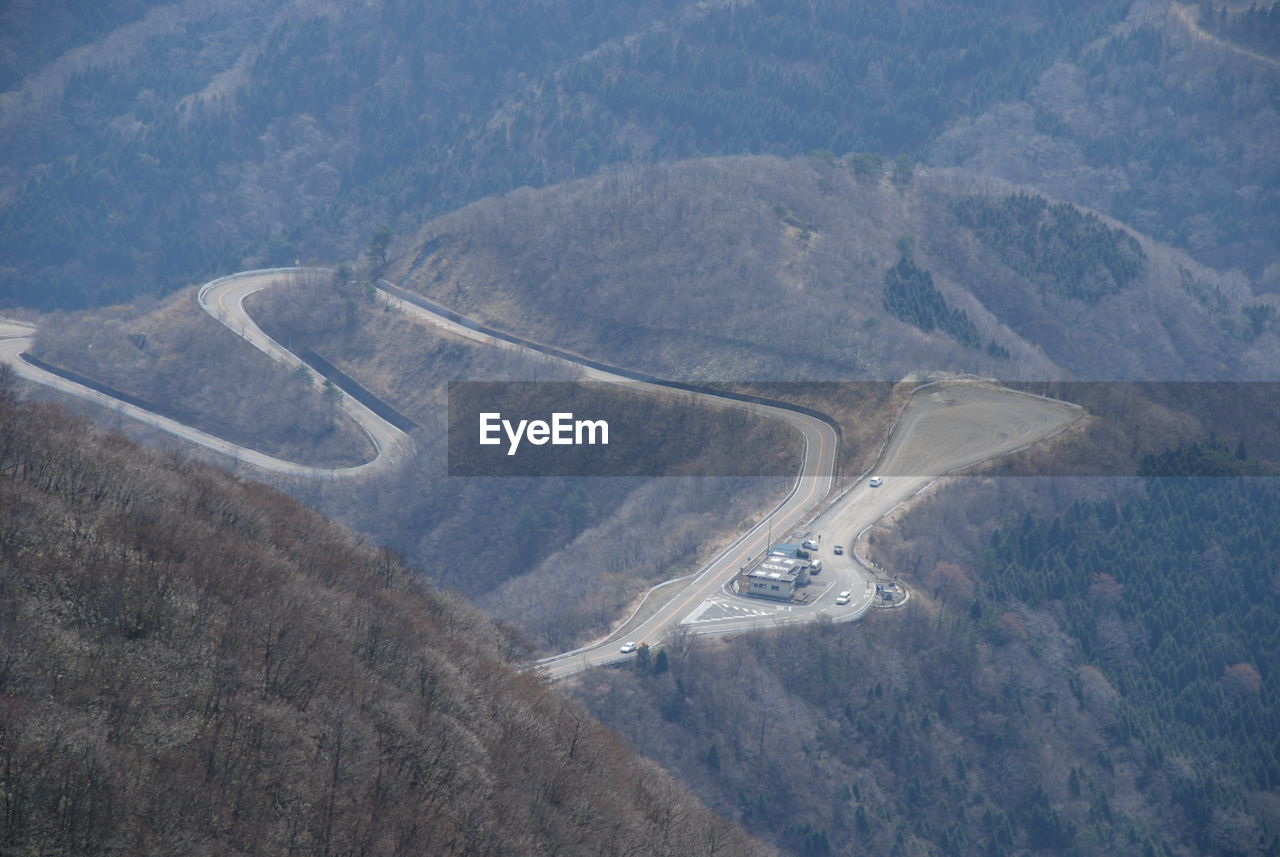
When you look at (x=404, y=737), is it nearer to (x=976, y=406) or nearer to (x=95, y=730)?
(x=95, y=730)

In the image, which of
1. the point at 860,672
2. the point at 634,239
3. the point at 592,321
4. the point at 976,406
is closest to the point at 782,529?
the point at 860,672

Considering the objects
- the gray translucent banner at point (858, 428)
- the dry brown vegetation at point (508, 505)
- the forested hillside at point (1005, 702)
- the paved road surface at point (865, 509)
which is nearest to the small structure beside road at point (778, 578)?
the paved road surface at point (865, 509)

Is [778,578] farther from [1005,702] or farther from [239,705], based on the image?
[239,705]

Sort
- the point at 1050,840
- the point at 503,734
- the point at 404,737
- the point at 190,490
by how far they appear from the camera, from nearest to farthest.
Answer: the point at 404,737 → the point at 503,734 → the point at 190,490 → the point at 1050,840

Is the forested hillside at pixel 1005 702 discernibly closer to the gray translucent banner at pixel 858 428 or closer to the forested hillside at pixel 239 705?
the gray translucent banner at pixel 858 428

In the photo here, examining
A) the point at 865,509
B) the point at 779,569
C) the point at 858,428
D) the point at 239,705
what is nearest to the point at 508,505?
the point at 858,428

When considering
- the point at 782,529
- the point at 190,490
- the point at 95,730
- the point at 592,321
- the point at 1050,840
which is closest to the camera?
the point at 95,730
